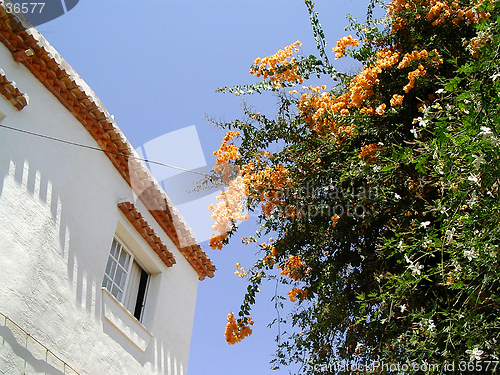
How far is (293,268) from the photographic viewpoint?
19.8ft

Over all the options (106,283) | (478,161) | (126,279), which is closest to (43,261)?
(106,283)

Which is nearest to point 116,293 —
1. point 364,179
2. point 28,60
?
point 28,60

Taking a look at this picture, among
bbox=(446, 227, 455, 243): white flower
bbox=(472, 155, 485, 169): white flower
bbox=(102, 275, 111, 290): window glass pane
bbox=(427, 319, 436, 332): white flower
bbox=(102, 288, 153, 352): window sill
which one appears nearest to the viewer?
bbox=(472, 155, 485, 169): white flower

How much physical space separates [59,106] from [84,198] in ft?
3.40

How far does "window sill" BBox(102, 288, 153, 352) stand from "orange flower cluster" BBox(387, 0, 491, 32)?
4.85 metres

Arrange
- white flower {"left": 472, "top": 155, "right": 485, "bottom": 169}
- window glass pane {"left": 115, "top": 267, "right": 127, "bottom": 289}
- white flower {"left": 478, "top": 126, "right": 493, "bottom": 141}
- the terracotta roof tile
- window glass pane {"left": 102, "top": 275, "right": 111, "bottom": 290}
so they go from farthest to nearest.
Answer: window glass pane {"left": 115, "top": 267, "right": 127, "bottom": 289}, window glass pane {"left": 102, "top": 275, "right": 111, "bottom": 290}, the terracotta roof tile, white flower {"left": 472, "top": 155, "right": 485, "bottom": 169}, white flower {"left": 478, "top": 126, "right": 493, "bottom": 141}

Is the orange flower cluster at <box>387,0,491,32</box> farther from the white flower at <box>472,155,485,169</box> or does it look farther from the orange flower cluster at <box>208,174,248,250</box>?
the orange flower cluster at <box>208,174,248,250</box>

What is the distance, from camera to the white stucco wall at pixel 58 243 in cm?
397

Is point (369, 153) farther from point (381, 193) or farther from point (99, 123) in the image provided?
point (99, 123)

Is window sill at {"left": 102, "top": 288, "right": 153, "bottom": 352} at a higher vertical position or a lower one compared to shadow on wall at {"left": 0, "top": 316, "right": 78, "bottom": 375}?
higher

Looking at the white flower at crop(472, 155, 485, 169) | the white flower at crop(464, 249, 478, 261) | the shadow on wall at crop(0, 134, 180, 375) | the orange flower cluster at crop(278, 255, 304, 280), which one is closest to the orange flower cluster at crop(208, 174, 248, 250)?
the orange flower cluster at crop(278, 255, 304, 280)

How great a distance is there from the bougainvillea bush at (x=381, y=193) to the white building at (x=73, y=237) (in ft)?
3.42

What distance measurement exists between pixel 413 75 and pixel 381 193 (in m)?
1.39

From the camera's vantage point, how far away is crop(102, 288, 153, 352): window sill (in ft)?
16.6
